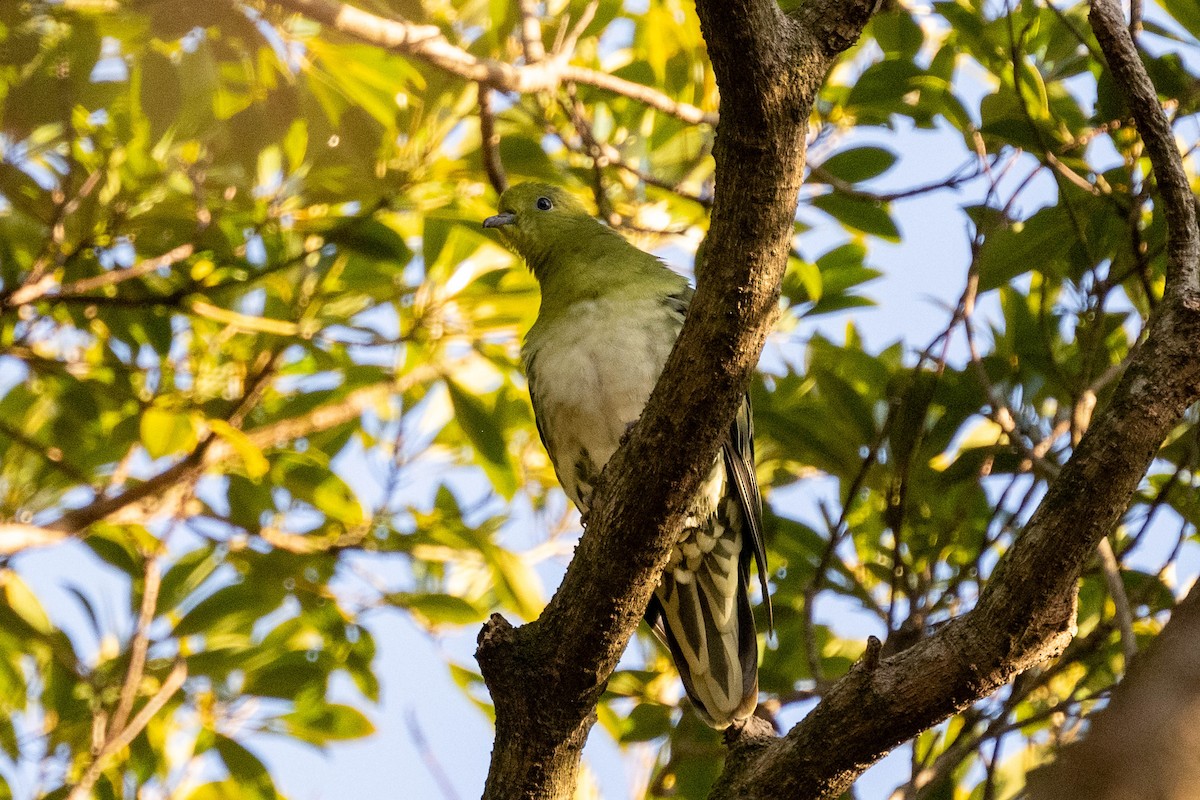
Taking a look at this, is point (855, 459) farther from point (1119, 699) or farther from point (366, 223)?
point (1119, 699)

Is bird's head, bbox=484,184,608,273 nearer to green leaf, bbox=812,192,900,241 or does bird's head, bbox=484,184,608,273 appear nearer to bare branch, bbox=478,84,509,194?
bare branch, bbox=478,84,509,194

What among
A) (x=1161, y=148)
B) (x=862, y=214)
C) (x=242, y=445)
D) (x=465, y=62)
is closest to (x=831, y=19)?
(x=1161, y=148)

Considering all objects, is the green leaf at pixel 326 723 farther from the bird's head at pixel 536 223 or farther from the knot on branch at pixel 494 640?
the knot on branch at pixel 494 640

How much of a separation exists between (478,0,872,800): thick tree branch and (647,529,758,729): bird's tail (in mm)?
807

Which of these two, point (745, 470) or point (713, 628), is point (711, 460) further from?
point (713, 628)

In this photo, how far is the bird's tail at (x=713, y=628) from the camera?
3.40m

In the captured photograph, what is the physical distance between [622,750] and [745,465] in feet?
3.61

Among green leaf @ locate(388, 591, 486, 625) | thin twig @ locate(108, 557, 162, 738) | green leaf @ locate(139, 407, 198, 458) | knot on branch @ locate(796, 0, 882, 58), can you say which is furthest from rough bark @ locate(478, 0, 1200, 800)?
green leaf @ locate(139, 407, 198, 458)

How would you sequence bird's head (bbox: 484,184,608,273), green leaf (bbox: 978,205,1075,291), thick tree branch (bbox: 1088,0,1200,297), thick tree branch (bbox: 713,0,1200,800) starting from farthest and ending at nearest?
bird's head (bbox: 484,184,608,273), green leaf (bbox: 978,205,1075,291), thick tree branch (bbox: 1088,0,1200,297), thick tree branch (bbox: 713,0,1200,800)

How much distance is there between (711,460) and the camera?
2410 millimetres

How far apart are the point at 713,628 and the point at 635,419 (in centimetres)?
66

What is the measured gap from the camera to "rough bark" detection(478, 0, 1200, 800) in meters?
2.09

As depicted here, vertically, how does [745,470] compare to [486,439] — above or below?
below

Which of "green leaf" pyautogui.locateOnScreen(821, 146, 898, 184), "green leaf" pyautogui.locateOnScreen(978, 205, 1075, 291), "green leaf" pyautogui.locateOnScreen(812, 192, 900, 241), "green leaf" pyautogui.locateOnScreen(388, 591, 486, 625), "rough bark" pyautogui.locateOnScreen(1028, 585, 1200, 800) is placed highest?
"green leaf" pyautogui.locateOnScreen(821, 146, 898, 184)
